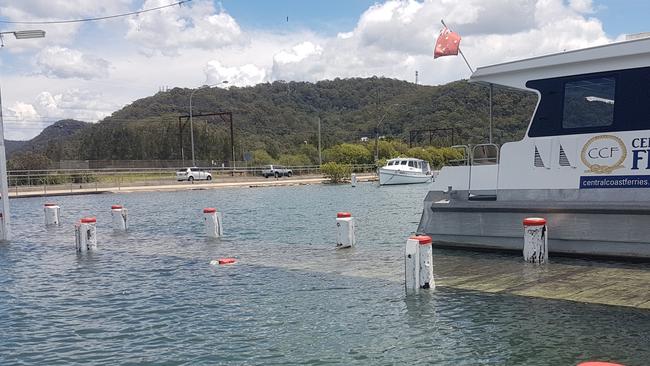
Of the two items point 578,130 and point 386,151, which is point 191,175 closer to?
point 386,151

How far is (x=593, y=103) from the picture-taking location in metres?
11.2

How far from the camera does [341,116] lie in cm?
15350

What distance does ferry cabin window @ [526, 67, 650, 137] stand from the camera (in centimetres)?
1070

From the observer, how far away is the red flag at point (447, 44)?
45.7 feet

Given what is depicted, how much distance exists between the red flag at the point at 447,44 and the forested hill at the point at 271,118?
51087 millimetres

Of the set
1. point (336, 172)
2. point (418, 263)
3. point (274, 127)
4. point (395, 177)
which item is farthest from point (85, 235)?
point (274, 127)

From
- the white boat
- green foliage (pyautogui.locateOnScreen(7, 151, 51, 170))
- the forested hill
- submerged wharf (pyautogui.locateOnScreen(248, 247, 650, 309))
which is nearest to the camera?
submerged wharf (pyautogui.locateOnScreen(248, 247, 650, 309))

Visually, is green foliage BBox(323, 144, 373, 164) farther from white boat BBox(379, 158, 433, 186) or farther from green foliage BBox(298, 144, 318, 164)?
white boat BBox(379, 158, 433, 186)

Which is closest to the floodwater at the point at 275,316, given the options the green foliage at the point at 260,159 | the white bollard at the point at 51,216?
the white bollard at the point at 51,216

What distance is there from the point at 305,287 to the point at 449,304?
2.59 metres

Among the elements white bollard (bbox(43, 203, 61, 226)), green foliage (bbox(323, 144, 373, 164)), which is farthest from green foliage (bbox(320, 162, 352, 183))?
white bollard (bbox(43, 203, 61, 226))

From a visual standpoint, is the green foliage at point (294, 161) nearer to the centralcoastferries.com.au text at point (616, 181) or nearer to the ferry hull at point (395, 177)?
the ferry hull at point (395, 177)

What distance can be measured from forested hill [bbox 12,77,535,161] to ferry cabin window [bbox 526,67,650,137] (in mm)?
53183

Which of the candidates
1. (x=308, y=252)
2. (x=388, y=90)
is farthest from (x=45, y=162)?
(x=388, y=90)
